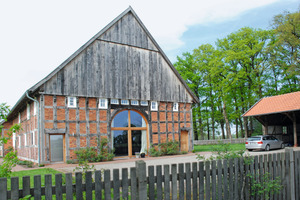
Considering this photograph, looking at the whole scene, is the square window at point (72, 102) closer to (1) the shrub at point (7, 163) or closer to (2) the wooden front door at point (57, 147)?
(2) the wooden front door at point (57, 147)

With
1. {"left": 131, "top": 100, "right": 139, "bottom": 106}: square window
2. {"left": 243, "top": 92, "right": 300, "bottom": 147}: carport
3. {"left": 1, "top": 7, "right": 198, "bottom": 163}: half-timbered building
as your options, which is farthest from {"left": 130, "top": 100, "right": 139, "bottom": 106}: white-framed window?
{"left": 243, "top": 92, "right": 300, "bottom": 147}: carport

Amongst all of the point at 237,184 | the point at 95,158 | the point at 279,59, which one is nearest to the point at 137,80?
the point at 95,158

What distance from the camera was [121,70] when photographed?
18.9 metres

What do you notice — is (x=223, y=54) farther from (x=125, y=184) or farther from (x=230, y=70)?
(x=125, y=184)

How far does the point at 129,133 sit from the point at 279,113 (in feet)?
52.6

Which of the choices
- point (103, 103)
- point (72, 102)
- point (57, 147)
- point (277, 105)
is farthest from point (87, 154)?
point (277, 105)

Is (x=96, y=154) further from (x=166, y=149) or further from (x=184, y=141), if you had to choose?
(x=184, y=141)

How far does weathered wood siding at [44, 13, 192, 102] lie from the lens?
1681cm

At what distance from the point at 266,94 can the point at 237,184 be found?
34696 mm

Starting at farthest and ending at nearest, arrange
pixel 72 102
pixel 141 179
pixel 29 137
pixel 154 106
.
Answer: pixel 154 106 → pixel 29 137 → pixel 72 102 → pixel 141 179

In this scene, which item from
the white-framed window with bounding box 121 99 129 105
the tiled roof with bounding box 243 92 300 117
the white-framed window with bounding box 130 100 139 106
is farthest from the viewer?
the tiled roof with bounding box 243 92 300 117

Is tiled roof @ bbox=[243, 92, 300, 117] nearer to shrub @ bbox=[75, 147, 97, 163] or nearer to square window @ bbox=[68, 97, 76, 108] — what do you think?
shrub @ bbox=[75, 147, 97, 163]

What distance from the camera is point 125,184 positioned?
3.54 metres

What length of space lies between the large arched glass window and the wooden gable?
145cm
